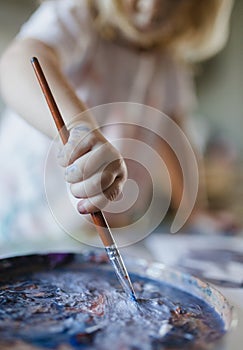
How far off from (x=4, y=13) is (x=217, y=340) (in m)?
1.29

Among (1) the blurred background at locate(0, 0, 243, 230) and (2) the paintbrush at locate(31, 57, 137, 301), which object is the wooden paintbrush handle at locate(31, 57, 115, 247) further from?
(1) the blurred background at locate(0, 0, 243, 230)

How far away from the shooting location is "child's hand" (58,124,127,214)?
1.17 ft

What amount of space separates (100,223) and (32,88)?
17 cm

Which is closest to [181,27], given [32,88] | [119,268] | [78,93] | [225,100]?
[78,93]

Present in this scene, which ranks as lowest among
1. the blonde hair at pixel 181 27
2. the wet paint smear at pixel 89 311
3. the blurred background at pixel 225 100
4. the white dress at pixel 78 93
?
the wet paint smear at pixel 89 311

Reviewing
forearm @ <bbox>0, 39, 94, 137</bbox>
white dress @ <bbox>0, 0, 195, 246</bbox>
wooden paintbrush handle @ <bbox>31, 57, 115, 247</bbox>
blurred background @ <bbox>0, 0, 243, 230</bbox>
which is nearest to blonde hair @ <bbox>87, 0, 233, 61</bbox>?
white dress @ <bbox>0, 0, 195, 246</bbox>

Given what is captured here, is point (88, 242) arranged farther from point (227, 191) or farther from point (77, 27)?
point (227, 191)

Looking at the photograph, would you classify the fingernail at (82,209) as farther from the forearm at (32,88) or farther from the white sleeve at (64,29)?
the white sleeve at (64,29)

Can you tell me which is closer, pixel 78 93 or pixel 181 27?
pixel 78 93

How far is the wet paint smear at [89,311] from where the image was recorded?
1.01 feet

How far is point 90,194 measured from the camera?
36 centimetres

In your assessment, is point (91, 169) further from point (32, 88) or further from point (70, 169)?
point (32, 88)

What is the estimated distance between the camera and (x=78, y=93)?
29.2 inches

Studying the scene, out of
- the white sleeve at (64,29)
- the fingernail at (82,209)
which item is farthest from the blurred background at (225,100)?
the fingernail at (82,209)
